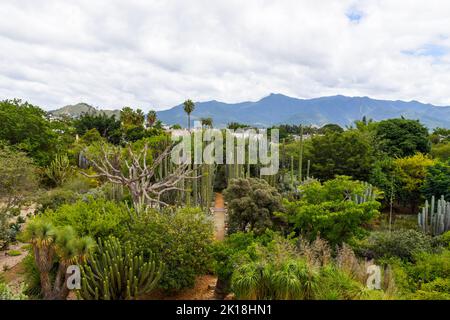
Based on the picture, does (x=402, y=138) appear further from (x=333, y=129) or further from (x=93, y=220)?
(x=93, y=220)

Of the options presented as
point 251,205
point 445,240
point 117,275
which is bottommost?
point 117,275

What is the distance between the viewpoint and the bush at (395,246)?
7.99 meters

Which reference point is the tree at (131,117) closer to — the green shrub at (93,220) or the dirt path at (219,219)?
the dirt path at (219,219)

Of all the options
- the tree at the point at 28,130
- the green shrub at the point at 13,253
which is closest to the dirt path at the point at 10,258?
the green shrub at the point at 13,253

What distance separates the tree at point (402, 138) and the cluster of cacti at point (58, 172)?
17.2 meters

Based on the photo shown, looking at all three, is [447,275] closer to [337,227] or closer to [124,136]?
[337,227]

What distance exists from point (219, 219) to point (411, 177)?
9105mm

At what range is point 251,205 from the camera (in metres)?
9.49

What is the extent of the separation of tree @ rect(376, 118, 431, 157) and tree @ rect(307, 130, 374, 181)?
3.43 meters

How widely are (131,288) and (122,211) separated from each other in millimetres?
2735

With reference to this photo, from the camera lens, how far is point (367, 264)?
6871mm

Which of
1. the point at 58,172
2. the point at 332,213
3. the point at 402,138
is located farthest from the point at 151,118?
the point at 332,213

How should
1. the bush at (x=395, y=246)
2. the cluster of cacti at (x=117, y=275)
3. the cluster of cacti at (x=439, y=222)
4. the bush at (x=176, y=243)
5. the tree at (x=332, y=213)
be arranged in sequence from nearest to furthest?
the cluster of cacti at (x=117, y=275) < the bush at (x=176, y=243) < the bush at (x=395, y=246) < the tree at (x=332, y=213) < the cluster of cacti at (x=439, y=222)

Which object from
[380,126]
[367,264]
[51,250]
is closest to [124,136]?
[380,126]
